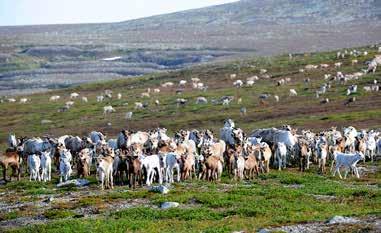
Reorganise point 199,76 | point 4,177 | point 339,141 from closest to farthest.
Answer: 1. point 4,177
2. point 339,141
3. point 199,76

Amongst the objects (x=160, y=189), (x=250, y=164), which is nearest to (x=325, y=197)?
(x=160, y=189)

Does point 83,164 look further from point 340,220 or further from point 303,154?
point 340,220

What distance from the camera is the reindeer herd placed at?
34.8 meters

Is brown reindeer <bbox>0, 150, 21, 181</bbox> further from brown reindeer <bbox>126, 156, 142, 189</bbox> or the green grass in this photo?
the green grass

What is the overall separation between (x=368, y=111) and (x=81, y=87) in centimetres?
6934

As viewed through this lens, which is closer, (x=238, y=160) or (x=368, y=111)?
(x=238, y=160)

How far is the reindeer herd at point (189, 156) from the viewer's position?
34.8 meters

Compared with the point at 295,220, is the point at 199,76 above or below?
above

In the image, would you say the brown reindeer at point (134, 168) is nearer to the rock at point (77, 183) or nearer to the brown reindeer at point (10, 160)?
the rock at point (77, 183)

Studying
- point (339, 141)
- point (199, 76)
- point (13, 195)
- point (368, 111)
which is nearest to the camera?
point (13, 195)

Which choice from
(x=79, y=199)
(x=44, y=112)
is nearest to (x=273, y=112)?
(x=44, y=112)

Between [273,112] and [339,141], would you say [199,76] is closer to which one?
[273,112]

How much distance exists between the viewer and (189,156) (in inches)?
1398

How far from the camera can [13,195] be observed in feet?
110
